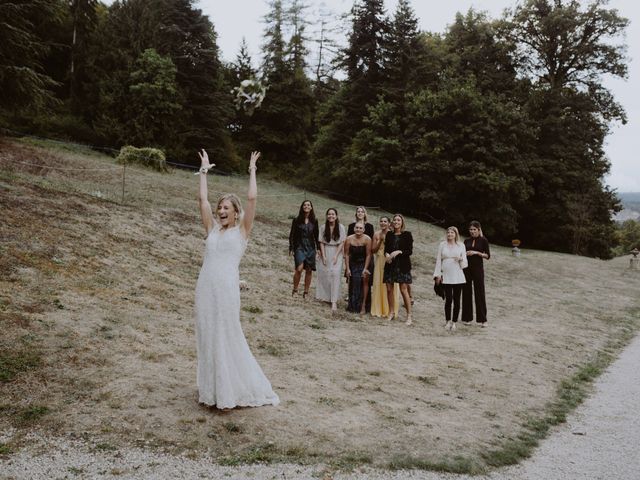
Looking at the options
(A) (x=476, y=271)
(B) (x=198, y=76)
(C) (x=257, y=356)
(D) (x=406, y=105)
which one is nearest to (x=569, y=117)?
(D) (x=406, y=105)

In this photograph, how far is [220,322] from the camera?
4742 mm

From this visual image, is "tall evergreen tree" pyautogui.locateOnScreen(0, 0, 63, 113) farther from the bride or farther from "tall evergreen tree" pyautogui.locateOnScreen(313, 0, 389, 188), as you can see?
"tall evergreen tree" pyautogui.locateOnScreen(313, 0, 389, 188)

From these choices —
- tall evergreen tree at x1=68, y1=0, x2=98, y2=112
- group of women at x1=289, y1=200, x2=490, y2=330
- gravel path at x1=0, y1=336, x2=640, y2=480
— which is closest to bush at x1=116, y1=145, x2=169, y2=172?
tall evergreen tree at x1=68, y1=0, x2=98, y2=112

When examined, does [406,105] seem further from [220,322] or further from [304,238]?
[220,322]

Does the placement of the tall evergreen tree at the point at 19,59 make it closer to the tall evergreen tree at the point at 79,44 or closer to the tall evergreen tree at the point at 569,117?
the tall evergreen tree at the point at 79,44

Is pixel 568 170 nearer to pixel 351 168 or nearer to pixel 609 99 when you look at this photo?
pixel 609 99

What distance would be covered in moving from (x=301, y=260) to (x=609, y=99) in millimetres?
36051

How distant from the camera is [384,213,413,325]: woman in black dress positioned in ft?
32.7

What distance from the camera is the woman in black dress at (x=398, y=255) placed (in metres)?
9.97

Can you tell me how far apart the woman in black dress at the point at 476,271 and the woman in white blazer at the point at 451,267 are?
0.34 meters

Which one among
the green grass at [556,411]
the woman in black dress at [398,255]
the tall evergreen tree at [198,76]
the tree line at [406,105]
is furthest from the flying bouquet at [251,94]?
the tall evergreen tree at [198,76]

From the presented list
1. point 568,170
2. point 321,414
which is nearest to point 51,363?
point 321,414

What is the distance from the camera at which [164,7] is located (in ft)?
121

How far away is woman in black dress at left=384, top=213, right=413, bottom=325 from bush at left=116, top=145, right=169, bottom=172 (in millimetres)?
17899
